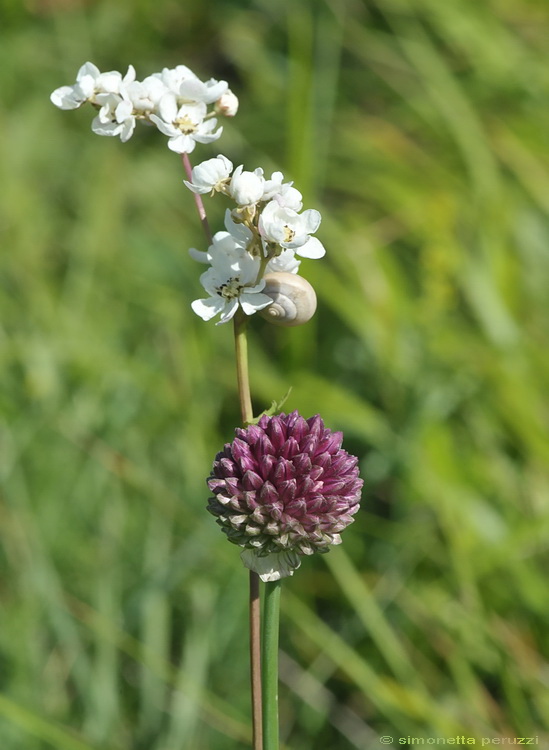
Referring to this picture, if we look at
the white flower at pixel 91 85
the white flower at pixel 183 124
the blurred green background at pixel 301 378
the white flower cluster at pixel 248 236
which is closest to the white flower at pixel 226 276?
the white flower cluster at pixel 248 236

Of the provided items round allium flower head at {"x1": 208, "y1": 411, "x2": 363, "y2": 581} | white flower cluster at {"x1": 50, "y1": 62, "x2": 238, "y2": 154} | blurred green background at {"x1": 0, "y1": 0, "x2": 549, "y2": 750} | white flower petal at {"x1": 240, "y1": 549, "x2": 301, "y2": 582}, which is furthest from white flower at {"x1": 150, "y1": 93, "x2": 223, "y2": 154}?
blurred green background at {"x1": 0, "y1": 0, "x2": 549, "y2": 750}

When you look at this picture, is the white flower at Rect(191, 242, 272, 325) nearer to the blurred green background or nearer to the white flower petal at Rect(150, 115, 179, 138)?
the white flower petal at Rect(150, 115, 179, 138)

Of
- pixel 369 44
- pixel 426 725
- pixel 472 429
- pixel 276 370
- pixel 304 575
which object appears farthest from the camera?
pixel 369 44

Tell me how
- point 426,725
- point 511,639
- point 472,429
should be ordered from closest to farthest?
Answer: point 426,725, point 511,639, point 472,429

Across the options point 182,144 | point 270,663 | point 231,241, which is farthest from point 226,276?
point 270,663

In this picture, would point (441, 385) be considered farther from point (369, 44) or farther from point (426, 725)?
point (369, 44)

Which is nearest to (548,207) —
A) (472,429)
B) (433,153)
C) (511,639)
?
(433,153)
